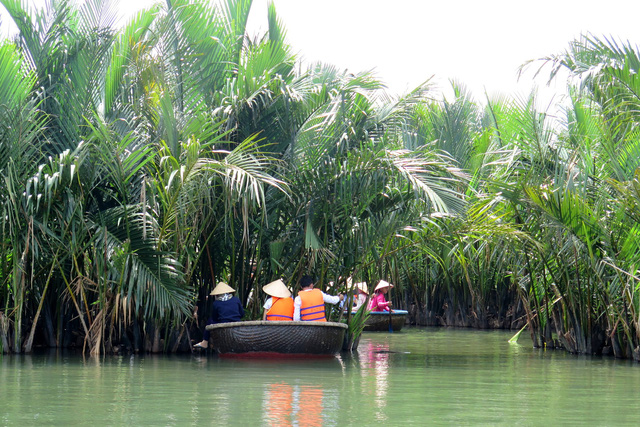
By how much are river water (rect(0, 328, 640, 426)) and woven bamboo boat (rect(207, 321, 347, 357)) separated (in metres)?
0.23

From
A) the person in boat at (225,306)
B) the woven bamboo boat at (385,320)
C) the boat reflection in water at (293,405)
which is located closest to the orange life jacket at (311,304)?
the person in boat at (225,306)

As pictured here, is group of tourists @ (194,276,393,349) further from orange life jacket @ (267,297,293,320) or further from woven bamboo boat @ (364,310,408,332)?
woven bamboo boat @ (364,310,408,332)

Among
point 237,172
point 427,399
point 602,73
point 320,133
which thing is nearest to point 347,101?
point 320,133

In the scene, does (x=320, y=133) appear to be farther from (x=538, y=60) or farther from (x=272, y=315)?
(x=538, y=60)

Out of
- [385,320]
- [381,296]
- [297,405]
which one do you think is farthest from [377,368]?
[381,296]

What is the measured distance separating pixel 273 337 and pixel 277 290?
645 millimetres

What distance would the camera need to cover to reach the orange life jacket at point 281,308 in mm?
12633

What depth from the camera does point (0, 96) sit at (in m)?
12.1

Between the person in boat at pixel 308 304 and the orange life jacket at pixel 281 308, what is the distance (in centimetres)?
7

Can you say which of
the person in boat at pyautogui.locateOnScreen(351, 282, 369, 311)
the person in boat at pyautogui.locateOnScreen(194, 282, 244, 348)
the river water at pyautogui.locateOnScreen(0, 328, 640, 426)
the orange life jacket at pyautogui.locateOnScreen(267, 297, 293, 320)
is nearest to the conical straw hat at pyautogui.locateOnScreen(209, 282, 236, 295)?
the person in boat at pyautogui.locateOnScreen(194, 282, 244, 348)

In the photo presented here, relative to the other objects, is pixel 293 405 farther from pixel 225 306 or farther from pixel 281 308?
pixel 225 306

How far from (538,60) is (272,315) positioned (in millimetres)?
5706

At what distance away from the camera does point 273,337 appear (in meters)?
12.4

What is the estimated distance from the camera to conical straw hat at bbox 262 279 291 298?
12.5 meters
